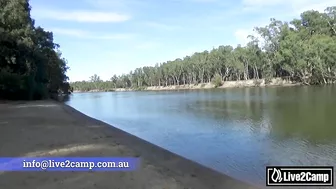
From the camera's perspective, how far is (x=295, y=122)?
68.2 feet

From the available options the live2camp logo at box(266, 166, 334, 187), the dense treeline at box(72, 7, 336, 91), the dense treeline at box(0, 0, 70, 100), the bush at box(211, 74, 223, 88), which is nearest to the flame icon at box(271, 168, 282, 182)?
the live2camp logo at box(266, 166, 334, 187)

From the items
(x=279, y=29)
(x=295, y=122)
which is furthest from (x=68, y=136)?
(x=279, y=29)

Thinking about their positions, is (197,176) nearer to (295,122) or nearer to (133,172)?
(133,172)

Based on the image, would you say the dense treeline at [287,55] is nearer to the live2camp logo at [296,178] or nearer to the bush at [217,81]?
the bush at [217,81]

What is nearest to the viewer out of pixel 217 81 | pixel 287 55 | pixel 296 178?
pixel 296 178

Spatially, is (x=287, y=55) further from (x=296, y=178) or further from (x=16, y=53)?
(x=296, y=178)

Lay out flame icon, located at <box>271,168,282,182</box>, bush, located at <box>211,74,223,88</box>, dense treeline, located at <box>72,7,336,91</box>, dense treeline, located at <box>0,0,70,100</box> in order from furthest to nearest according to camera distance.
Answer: bush, located at <box>211,74,223,88</box>
dense treeline, located at <box>72,7,336,91</box>
dense treeline, located at <box>0,0,70,100</box>
flame icon, located at <box>271,168,282,182</box>

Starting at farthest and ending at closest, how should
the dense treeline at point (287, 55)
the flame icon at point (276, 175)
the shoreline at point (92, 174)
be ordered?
the dense treeline at point (287, 55), the flame icon at point (276, 175), the shoreline at point (92, 174)

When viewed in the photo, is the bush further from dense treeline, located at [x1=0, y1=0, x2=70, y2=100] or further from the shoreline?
the shoreline

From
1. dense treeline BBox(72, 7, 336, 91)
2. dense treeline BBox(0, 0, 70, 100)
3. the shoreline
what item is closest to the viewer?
the shoreline

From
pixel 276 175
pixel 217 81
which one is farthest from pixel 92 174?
pixel 217 81

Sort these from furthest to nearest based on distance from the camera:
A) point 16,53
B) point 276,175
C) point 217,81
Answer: point 217,81 < point 16,53 < point 276,175

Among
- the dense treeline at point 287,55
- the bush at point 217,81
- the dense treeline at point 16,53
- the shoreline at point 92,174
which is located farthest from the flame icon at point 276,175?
the bush at point 217,81

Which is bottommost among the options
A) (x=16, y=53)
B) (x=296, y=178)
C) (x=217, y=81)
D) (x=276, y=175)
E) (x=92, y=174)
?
(x=296, y=178)
